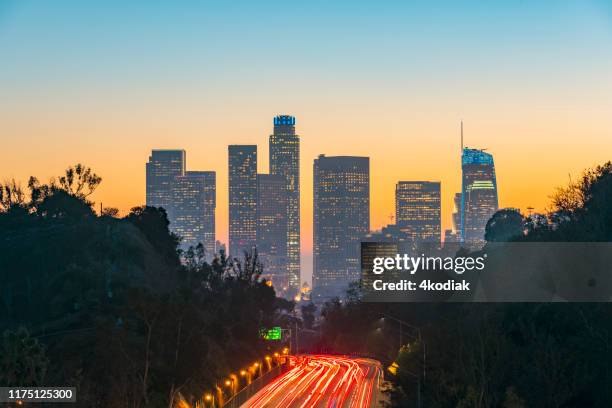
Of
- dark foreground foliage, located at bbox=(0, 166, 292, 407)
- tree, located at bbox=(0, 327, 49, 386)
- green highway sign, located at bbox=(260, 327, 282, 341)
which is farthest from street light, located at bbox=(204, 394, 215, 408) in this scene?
green highway sign, located at bbox=(260, 327, 282, 341)

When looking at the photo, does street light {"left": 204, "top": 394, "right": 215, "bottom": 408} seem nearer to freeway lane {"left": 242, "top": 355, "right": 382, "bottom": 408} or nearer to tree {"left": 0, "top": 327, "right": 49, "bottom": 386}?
freeway lane {"left": 242, "top": 355, "right": 382, "bottom": 408}

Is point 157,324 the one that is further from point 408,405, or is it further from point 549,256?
point 549,256

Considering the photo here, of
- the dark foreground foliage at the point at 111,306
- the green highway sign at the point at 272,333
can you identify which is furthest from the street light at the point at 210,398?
the green highway sign at the point at 272,333

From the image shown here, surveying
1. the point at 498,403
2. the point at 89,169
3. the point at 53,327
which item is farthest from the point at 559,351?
the point at 89,169

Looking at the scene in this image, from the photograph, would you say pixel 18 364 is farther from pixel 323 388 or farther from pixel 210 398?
pixel 323 388

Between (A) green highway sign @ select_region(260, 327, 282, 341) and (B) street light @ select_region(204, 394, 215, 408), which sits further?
(A) green highway sign @ select_region(260, 327, 282, 341)

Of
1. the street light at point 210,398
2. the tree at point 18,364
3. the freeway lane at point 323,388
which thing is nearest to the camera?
the tree at point 18,364

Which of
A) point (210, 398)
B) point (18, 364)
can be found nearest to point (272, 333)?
point (210, 398)

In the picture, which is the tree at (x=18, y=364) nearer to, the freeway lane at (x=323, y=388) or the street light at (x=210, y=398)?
the street light at (x=210, y=398)

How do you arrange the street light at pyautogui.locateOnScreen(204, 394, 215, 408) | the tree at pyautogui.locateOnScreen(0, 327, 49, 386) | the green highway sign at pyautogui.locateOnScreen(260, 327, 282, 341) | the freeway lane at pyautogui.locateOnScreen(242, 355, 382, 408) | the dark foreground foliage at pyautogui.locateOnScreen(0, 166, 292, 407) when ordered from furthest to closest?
the green highway sign at pyautogui.locateOnScreen(260, 327, 282, 341), the freeway lane at pyautogui.locateOnScreen(242, 355, 382, 408), the street light at pyautogui.locateOnScreen(204, 394, 215, 408), the dark foreground foliage at pyautogui.locateOnScreen(0, 166, 292, 407), the tree at pyautogui.locateOnScreen(0, 327, 49, 386)
